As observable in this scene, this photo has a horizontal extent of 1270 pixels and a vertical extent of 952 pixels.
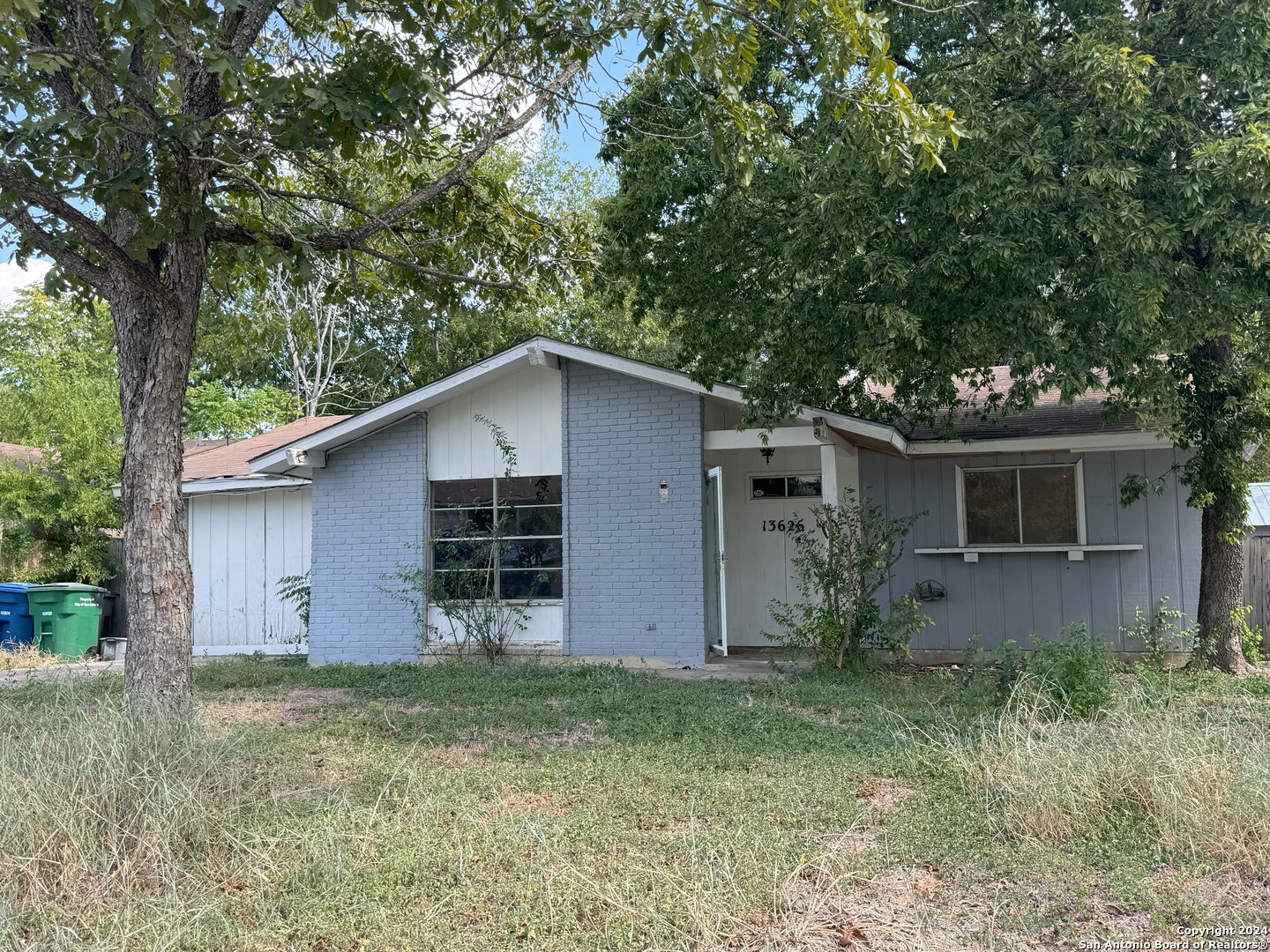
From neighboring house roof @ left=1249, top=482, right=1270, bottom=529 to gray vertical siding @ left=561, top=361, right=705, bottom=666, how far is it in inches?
354

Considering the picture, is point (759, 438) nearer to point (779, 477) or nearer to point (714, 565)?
point (714, 565)

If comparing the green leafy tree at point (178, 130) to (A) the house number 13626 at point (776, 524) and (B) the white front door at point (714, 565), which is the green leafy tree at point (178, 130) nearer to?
(B) the white front door at point (714, 565)

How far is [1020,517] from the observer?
1139 cm

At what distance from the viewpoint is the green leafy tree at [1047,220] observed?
7.08m

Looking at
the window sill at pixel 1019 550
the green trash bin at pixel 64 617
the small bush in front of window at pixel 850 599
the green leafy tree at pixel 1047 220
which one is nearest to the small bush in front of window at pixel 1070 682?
the small bush in front of window at pixel 850 599

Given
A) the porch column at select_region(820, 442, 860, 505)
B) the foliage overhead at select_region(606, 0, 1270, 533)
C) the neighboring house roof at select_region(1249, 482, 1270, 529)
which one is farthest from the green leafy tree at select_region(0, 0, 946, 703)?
the neighboring house roof at select_region(1249, 482, 1270, 529)

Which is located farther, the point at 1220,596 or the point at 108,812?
the point at 1220,596

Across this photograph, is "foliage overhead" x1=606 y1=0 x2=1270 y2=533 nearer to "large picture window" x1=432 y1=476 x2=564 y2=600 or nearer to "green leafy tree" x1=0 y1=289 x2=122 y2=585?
"large picture window" x1=432 y1=476 x2=564 y2=600

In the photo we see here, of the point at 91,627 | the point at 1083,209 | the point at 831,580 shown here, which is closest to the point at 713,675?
the point at 831,580

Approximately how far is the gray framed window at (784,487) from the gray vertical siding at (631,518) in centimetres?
230

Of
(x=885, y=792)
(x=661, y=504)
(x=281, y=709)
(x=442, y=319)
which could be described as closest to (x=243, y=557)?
(x=442, y=319)

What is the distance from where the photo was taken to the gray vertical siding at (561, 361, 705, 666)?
1056 centimetres

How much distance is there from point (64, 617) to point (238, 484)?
3.27 metres

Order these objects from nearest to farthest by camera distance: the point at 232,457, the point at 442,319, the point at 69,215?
the point at 69,215, the point at 442,319, the point at 232,457
